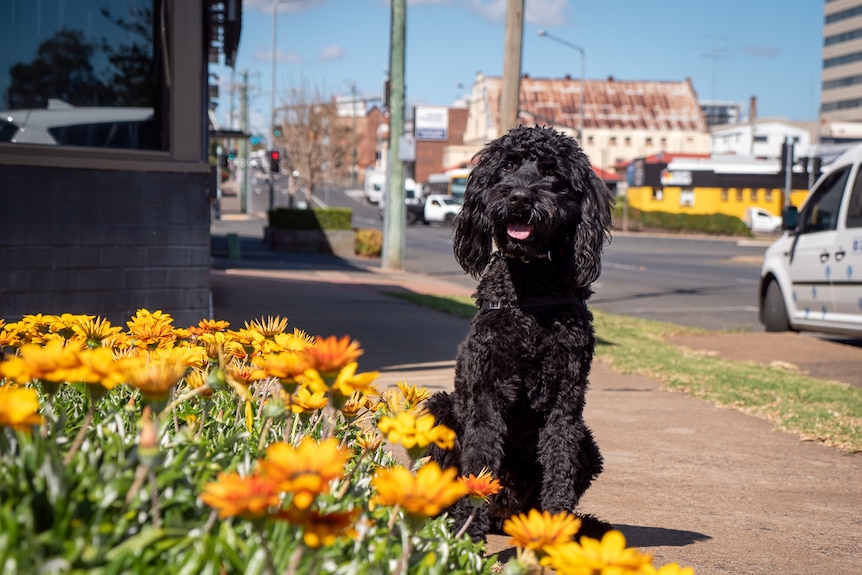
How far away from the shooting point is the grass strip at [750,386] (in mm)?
7242

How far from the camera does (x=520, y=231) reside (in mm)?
3742

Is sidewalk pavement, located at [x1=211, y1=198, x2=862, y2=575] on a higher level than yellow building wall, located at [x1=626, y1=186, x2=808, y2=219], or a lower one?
lower

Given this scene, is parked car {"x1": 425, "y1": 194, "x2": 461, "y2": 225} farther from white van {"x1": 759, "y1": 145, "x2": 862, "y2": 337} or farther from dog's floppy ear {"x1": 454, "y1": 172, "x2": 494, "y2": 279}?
dog's floppy ear {"x1": 454, "y1": 172, "x2": 494, "y2": 279}

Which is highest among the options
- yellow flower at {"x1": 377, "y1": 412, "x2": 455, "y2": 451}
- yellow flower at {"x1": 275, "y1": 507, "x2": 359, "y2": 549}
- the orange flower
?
the orange flower

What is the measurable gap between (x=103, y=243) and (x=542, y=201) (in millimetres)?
5354

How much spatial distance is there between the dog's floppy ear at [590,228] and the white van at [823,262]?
815cm

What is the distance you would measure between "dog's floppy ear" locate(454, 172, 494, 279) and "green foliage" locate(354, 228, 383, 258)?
27719mm

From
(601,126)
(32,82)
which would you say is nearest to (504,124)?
(32,82)

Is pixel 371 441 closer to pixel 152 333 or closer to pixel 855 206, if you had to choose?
pixel 152 333

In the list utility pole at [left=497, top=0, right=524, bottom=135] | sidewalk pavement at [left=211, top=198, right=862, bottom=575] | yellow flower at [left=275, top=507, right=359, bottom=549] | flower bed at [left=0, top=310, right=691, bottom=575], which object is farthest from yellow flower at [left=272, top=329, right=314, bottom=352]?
utility pole at [left=497, top=0, right=524, bottom=135]

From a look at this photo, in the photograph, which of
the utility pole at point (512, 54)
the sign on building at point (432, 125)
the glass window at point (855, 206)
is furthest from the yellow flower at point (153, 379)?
the sign on building at point (432, 125)

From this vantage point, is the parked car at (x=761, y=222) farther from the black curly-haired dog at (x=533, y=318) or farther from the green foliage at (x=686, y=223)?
the black curly-haired dog at (x=533, y=318)

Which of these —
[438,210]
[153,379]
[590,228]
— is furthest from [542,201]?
[438,210]

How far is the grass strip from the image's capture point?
724cm
